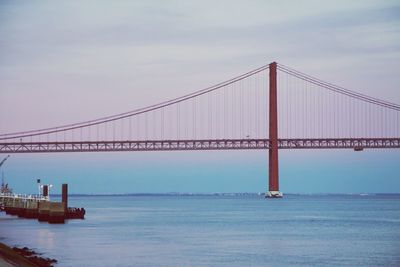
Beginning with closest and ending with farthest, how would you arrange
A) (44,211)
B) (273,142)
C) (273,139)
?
(44,211) < (273,142) < (273,139)

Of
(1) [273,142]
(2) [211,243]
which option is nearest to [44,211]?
(2) [211,243]

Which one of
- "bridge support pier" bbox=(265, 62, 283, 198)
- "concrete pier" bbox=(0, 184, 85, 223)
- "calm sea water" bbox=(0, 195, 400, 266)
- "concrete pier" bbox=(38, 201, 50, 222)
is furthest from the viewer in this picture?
"bridge support pier" bbox=(265, 62, 283, 198)

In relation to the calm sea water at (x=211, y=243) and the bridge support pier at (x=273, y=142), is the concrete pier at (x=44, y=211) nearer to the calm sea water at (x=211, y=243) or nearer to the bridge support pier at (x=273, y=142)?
the calm sea water at (x=211, y=243)

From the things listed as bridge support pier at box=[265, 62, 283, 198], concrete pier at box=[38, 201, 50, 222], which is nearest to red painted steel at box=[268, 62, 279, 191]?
bridge support pier at box=[265, 62, 283, 198]

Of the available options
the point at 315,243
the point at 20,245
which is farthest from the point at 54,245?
the point at 315,243

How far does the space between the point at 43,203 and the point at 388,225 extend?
67.1 ft

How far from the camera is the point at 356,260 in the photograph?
30891 millimetres

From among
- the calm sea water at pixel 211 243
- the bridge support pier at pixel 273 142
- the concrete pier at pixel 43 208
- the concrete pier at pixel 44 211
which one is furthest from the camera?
the bridge support pier at pixel 273 142

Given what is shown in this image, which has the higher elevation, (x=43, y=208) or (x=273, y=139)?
(x=273, y=139)

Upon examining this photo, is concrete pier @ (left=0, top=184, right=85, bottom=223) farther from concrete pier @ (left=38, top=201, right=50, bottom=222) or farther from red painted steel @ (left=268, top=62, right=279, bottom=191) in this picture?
red painted steel @ (left=268, top=62, right=279, bottom=191)

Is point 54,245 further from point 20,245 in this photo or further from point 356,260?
point 356,260

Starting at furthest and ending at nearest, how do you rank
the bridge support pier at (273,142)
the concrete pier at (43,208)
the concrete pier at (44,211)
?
the bridge support pier at (273,142) → the concrete pier at (44,211) → the concrete pier at (43,208)

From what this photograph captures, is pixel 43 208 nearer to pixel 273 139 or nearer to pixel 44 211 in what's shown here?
pixel 44 211

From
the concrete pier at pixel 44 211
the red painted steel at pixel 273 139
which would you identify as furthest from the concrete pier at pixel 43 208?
the red painted steel at pixel 273 139
